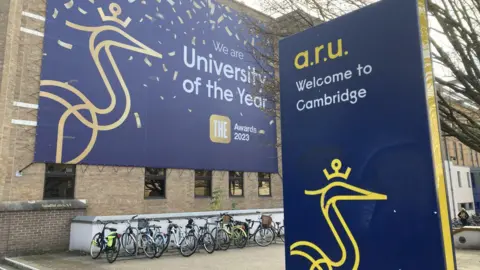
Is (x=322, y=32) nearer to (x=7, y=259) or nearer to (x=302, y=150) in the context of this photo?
(x=302, y=150)

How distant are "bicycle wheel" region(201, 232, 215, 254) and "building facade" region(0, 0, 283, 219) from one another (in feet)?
12.6

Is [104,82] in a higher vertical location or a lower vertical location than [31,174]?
higher

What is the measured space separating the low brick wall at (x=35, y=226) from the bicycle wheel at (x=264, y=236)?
629 cm

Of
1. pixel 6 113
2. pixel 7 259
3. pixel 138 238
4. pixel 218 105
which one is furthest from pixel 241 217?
pixel 6 113

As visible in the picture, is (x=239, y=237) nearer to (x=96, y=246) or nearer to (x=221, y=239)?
(x=221, y=239)

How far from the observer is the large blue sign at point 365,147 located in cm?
170

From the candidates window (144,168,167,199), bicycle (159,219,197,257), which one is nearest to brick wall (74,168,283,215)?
window (144,168,167,199)

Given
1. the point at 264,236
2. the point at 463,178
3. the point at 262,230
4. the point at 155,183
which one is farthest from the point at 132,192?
the point at 463,178

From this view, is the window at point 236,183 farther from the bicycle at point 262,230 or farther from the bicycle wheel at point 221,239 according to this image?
the bicycle wheel at point 221,239

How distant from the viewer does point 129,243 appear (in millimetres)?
10242

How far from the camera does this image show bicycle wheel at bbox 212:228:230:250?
11.8 metres

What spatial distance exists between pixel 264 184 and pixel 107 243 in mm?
11296

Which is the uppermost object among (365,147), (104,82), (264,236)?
(104,82)

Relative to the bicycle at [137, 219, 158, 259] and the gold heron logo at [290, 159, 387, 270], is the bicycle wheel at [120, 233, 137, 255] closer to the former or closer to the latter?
the bicycle at [137, 219, 158, 259]
